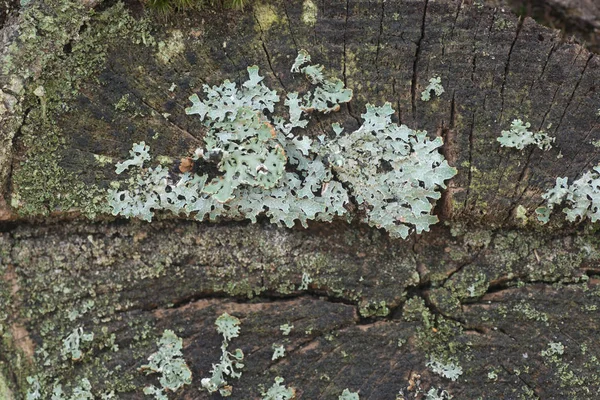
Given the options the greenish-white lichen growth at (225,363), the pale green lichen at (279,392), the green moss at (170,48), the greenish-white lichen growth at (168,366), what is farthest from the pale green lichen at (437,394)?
the green moss at (170,48)

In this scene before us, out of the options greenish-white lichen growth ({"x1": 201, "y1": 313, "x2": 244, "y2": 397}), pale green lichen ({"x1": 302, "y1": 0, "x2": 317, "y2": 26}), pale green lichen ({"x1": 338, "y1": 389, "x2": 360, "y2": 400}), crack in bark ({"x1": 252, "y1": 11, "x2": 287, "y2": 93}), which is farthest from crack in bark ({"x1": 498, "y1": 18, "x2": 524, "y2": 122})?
greenish-white lichen growth ({"x1": 201, "y1": 313, "x2": 244, "y2": 397})

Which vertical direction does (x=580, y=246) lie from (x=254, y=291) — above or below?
above

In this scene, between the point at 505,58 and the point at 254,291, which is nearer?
the point at 505,58

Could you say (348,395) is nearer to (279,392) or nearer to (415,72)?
(279,392)

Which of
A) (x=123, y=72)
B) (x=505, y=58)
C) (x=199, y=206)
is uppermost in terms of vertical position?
(x=505, y=58)

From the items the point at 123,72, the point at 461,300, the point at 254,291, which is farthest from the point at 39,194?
the point at 461,300

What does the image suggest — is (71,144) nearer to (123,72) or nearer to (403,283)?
(123,72)

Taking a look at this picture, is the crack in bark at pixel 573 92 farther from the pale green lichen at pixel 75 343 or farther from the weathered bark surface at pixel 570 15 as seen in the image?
the pale green lichen at pixel 75 343
